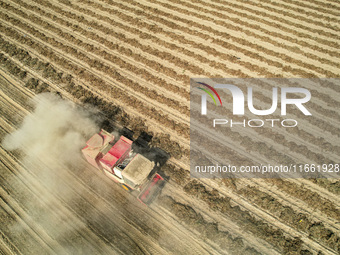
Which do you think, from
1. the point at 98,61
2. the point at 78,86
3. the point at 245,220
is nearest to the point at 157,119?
the point at 78,86

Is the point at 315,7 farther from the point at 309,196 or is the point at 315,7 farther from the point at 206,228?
the point at 206,228

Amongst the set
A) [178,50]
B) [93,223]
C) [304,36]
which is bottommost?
[93,223]

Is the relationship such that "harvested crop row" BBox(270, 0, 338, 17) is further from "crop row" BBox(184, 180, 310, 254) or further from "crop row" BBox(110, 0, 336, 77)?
"crop row" BBox(184, 180, 310, 254)

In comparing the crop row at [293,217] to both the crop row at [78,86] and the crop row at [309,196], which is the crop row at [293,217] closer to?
the crop row at [309,196]

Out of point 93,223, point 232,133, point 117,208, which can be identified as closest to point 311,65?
point 232,133

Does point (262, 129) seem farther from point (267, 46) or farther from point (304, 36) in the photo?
point (304, 36)

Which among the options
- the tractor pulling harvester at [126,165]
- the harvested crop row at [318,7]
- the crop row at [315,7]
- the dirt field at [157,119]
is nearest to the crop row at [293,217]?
the dirt field at [157,119]
